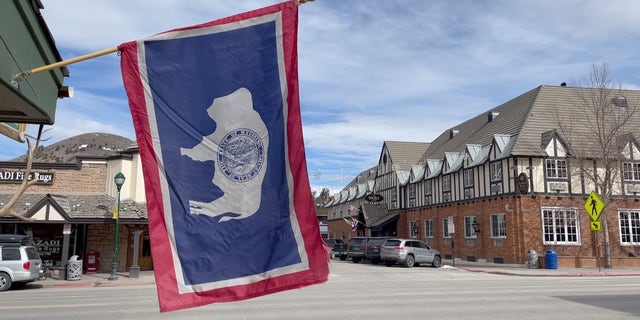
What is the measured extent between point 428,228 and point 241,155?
39.1 metres

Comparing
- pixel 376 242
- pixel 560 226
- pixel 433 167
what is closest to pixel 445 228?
pixel 433 167

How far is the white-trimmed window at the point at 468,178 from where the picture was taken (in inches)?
1384

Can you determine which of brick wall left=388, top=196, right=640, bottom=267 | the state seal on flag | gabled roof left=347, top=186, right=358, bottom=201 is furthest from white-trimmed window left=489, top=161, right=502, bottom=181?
gabled roof left=347, top=186, right=358, bottom=201

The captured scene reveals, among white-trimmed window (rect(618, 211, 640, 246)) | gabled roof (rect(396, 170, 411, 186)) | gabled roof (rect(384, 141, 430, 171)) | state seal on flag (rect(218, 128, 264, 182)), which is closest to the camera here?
state seal on flag (rect(218, 128, 264, 182))

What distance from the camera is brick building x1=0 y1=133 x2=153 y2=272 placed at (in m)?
23.1

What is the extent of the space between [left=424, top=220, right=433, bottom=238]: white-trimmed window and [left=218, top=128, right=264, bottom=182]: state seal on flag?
38542 millimetres

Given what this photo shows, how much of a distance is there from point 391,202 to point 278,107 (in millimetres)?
45690

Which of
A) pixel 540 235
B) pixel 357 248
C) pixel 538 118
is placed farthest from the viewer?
pixel 357 248

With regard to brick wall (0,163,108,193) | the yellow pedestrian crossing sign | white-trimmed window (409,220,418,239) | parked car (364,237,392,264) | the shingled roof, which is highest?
the shingled roof

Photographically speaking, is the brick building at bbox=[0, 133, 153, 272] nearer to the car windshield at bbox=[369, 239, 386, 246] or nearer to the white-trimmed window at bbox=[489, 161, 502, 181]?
the car windshield at bbox=[369, 239, 386, 246]

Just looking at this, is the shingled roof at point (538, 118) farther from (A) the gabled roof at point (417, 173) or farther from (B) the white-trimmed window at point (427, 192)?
(A) the gabled roof at point (417, 173)

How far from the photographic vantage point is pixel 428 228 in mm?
41719

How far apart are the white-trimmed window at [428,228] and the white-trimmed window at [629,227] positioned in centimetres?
1394

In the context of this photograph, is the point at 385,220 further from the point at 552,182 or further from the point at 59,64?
the point at 59,64
